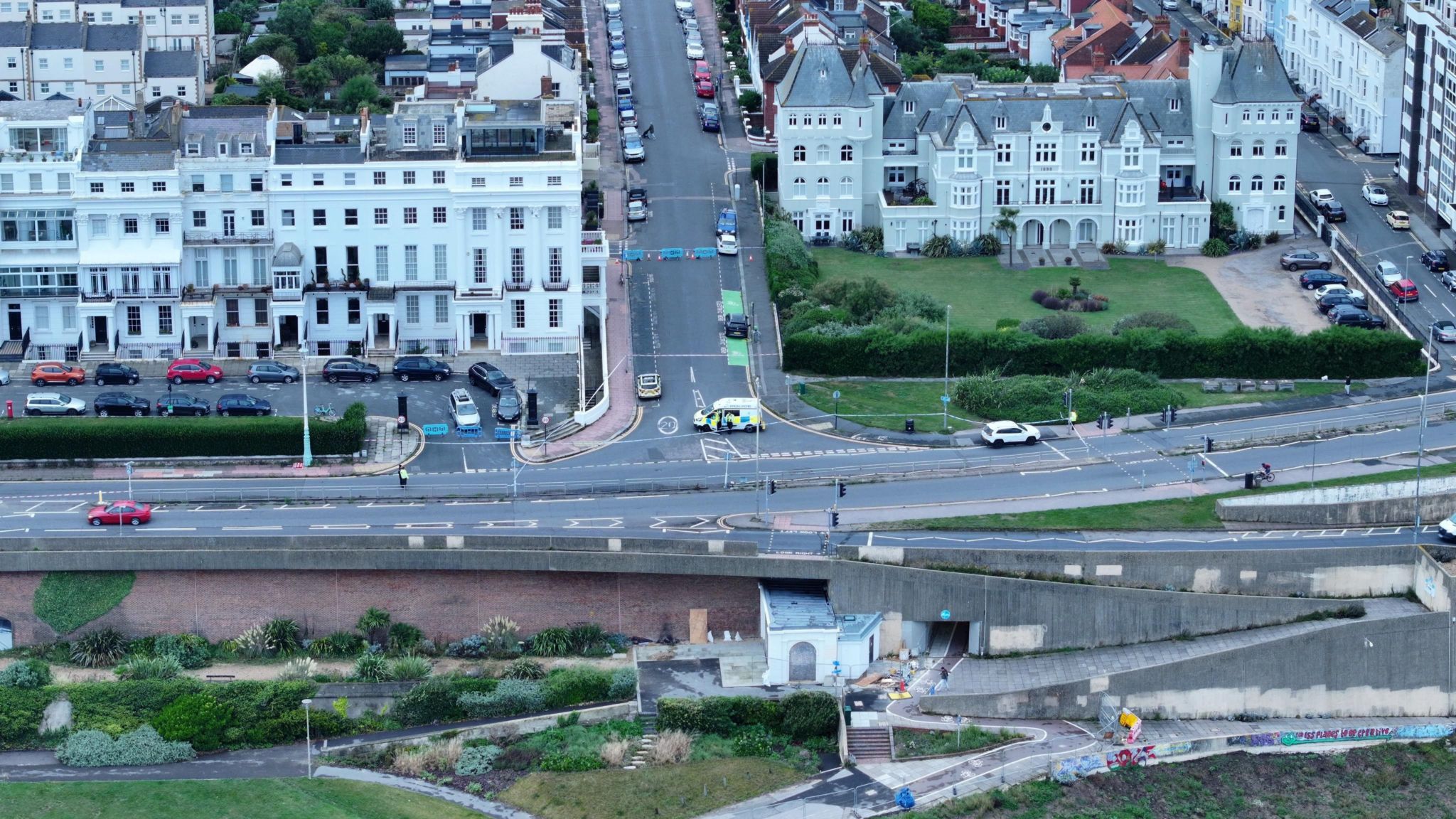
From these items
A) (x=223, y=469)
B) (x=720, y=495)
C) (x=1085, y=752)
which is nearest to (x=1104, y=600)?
(x=1085, y=752)

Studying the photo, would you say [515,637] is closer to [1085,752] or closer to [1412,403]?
[1085,752]

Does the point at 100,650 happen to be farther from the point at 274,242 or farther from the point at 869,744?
the point at 274,242

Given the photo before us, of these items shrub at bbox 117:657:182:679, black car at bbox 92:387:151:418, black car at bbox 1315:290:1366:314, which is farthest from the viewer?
black car at bbox 1315:290:1366:314

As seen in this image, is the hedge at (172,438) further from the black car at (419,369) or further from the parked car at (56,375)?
the black car at (419,369)

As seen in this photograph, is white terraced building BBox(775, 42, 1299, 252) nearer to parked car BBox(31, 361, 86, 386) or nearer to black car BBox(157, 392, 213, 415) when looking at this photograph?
black car BBox(157, 392, 213, 415)

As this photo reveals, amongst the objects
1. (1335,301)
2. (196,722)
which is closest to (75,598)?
(196,722)

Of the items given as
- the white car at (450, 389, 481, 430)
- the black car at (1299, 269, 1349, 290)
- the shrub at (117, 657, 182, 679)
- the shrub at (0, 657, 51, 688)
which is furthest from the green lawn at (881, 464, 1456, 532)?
the shrub at (0, 657, 51, 688)
